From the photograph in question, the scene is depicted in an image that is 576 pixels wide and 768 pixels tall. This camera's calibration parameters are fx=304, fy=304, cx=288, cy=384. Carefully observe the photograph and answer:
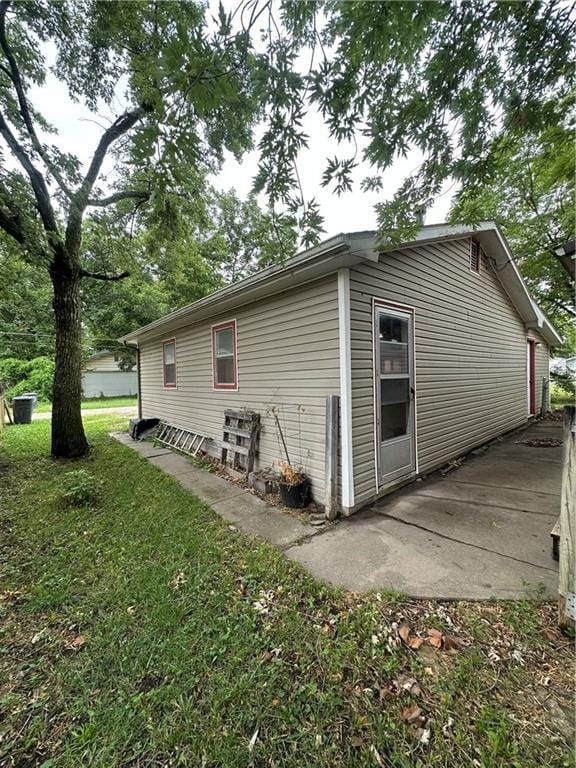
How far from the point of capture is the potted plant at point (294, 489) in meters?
3.82

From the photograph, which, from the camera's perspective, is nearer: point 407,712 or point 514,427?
point 407,712

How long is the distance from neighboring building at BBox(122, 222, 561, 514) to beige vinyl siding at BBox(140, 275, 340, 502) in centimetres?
2

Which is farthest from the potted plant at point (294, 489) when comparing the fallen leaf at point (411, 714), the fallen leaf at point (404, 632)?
the fallen leaf at point (411, 714)

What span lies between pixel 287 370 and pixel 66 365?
489 cm

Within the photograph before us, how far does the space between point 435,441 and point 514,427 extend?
5220mm

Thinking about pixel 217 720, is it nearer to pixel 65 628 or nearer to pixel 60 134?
pixel 65 628

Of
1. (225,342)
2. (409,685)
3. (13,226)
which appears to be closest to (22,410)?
(13,226)

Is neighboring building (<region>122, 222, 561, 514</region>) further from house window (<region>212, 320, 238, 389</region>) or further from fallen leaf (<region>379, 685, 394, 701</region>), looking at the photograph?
fallen leaf (<region>379, 685, 394, 701</region>)

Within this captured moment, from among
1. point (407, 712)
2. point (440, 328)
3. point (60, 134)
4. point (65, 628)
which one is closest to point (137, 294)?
point (60, 134)

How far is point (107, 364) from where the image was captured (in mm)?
24625

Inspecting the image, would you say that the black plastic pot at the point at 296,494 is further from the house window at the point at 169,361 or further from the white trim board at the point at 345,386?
the house window at the point at 169,361

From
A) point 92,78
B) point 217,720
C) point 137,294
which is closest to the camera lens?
point 217,720

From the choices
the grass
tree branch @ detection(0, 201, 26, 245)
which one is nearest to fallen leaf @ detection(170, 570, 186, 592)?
tree branch @ detection(0, 201, 26, 245)

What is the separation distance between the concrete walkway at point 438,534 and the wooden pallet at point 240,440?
0.44m
